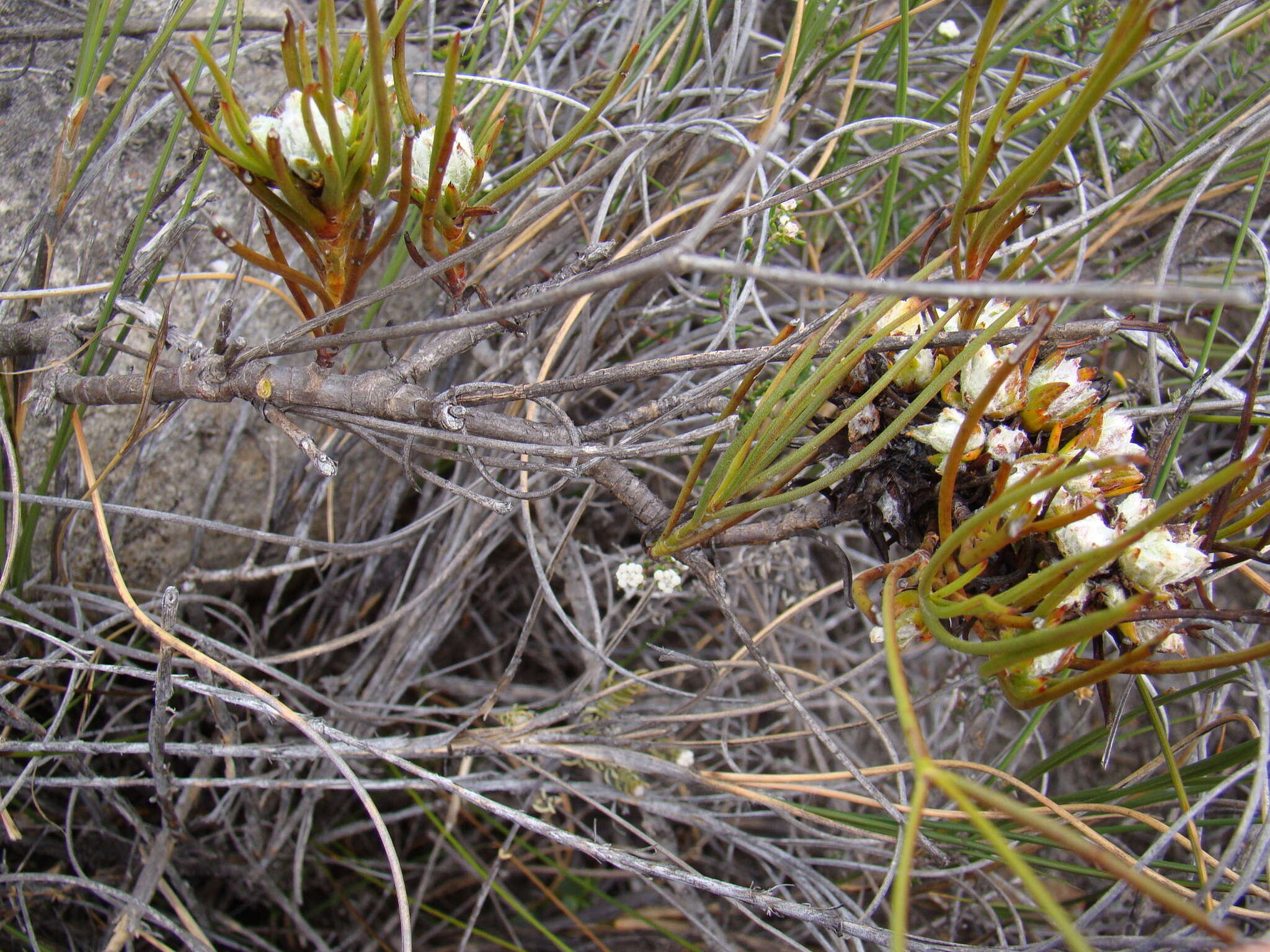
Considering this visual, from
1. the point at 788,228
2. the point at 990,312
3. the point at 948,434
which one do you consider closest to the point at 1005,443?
the point at 948,434

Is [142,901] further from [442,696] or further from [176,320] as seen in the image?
[176,320]

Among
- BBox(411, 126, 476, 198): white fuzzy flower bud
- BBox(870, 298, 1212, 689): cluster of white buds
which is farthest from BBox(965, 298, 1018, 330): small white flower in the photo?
BBox(411, 126, 476, 198): white fuzzy flower bud

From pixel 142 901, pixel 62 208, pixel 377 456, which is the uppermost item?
pixel 62 208

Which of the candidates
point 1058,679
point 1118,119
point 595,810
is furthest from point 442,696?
point 1118,119

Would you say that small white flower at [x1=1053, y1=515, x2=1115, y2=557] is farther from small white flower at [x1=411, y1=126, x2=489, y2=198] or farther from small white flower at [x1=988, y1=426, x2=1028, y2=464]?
small white flower at [x1=411, y1=126, x2=489, y2=198]

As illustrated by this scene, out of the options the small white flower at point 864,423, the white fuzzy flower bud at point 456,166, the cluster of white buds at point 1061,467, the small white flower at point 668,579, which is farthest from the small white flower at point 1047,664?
the white fuzzy flower bud at point 456,166

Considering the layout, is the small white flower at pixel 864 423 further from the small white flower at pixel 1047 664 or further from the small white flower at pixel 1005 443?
the small white flower at pixel 1047 664

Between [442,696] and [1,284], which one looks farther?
[442,696]

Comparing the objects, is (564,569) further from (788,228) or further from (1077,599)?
(1077,599)
